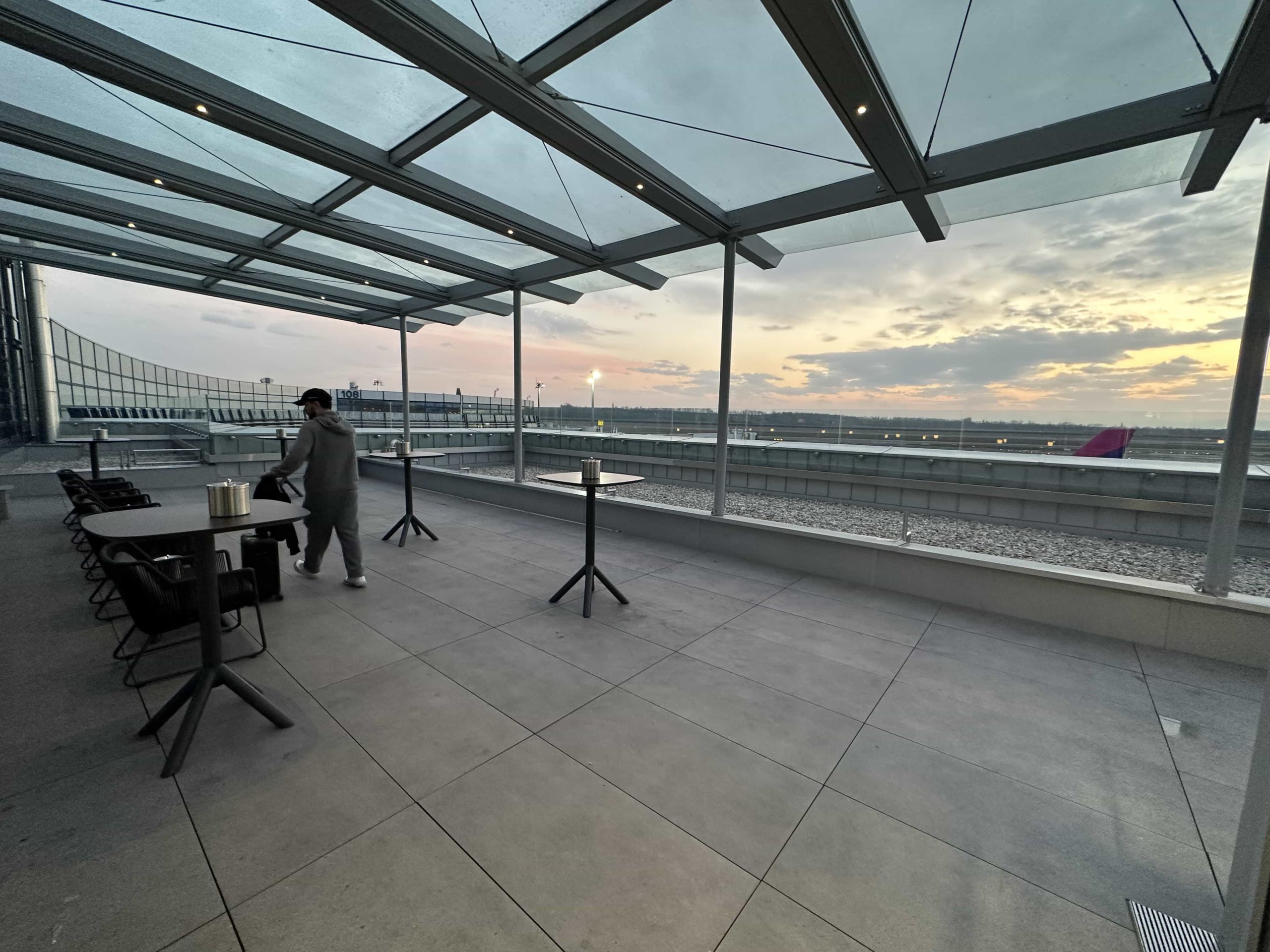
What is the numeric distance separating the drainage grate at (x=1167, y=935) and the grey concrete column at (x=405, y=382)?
32.8 feet

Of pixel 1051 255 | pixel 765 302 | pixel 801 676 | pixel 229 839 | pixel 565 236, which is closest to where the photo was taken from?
pixel 229 839

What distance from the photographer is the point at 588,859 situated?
155 cm

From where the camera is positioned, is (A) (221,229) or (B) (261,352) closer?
(A) (221,229)

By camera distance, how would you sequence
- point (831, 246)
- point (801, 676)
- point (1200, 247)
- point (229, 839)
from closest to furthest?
1. point (229, 839)
2. point (801, 676)
3. point (1200, 247)
4. point (831, 246)

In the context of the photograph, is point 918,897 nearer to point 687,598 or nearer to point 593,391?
point 687,598

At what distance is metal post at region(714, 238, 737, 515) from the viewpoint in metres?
5.26

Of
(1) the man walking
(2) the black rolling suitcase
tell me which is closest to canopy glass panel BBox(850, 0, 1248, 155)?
(1) the man walking

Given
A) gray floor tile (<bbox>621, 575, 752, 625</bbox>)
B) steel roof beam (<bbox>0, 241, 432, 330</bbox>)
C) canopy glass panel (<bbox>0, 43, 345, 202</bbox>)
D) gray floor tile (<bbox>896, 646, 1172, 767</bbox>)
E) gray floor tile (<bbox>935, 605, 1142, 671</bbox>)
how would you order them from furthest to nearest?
steel roof beam (<bbox>0, 241, 432, 330</bbox>) → gray floor tile (<bbox>621, 575, 752, 625</bbox>) → canopy glass panel (<bbox>0, 43, 345, 202</bbox>) → gray floor tile (<bbox>935, 605, 1142, 671</bbox>) → gray floor tile (<bbox>896, 646, 1172, 767</bbox>)

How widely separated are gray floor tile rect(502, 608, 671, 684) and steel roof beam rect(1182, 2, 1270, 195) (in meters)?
4.51

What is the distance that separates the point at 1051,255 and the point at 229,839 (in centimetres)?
1444

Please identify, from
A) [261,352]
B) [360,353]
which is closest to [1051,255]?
[360,353]

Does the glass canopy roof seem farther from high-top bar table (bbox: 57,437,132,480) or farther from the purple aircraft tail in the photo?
the purple aircraft tail

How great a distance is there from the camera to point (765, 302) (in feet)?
40.0

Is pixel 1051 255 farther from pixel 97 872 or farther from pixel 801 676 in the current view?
pixel 97 872
